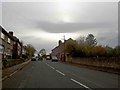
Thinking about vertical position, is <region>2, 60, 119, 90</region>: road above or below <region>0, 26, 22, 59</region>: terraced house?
below

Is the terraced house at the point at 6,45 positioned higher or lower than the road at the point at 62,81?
higher

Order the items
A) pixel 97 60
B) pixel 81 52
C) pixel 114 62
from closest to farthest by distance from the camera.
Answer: pixel 114 62
pixel 97 60
pixel 81 52

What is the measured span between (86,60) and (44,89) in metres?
40.1

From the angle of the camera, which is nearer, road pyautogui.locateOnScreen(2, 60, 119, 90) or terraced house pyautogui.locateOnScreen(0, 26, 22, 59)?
road pyautogui.locateOnScreen(2, 60, 119, 90)

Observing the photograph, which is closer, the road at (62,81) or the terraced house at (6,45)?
the road at (62,81)

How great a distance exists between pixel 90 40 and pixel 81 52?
6884 cm

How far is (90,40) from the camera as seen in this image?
137m

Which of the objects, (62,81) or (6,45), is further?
(6,45)

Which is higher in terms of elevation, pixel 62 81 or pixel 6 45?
pixel 6 45

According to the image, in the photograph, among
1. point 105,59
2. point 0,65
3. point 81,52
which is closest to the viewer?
point 0,65

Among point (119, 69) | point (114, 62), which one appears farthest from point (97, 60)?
point (119, 69)

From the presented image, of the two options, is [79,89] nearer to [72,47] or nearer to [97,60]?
[97,60]

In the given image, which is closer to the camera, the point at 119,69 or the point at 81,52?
the point at 119,69

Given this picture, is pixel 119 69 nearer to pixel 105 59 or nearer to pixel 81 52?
pixel 105 59
